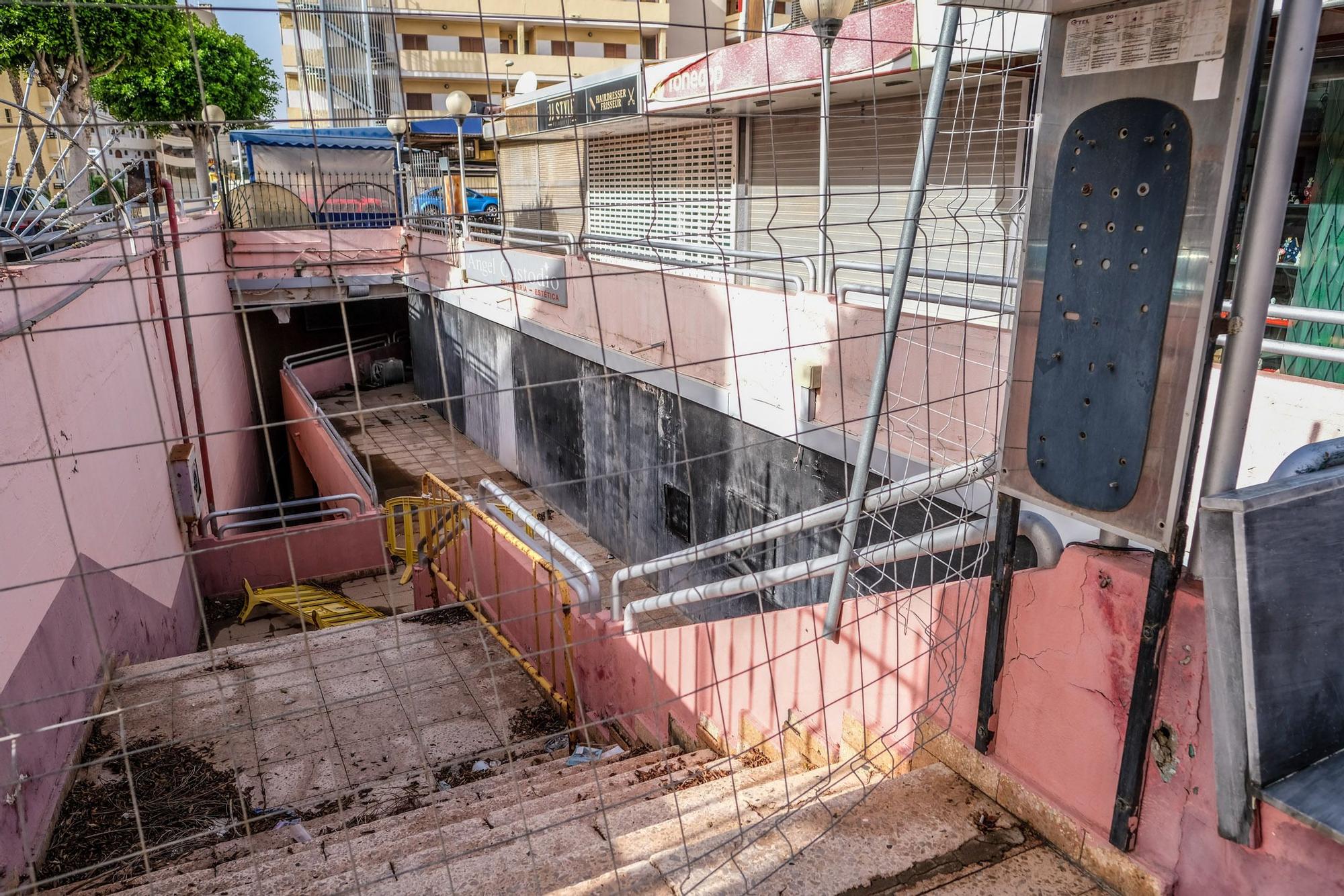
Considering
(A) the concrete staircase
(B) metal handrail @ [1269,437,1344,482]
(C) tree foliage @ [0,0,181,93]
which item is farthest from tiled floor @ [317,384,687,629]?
(C) tree foliage @ [0,0,181,93]

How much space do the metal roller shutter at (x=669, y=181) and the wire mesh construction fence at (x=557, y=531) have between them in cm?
9

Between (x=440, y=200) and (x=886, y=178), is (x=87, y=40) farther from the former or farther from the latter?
(x=886, y=178)

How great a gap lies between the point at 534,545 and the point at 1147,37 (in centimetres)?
530

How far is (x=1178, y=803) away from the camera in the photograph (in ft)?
6.98

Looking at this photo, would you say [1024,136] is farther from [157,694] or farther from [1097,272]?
[157,694]

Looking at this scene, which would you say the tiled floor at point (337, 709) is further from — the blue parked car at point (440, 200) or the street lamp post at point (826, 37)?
the blue parked car at point (440, 200)

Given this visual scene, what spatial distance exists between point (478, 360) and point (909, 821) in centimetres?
1312

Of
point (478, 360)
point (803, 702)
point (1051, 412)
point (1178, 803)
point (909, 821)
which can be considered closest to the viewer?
point (1178, 803)

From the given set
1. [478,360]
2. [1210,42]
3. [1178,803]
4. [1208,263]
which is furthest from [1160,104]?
[478,360]

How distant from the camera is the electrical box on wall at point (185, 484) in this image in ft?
28.1

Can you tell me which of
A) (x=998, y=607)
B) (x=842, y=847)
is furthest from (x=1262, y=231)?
(x=842, y=847)

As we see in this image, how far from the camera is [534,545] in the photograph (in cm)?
662

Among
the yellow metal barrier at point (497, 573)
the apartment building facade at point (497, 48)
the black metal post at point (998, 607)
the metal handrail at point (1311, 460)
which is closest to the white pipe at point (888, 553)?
the black metal post at point (998, 607)

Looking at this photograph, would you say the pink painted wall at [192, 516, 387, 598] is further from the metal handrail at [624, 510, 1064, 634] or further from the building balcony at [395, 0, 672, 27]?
the building balcony at [395, 0, 672, 27]
